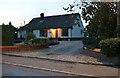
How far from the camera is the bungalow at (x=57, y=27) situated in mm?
56000

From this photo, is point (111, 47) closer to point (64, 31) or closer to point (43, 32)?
point (64, 31)

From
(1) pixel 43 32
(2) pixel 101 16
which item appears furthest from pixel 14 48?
(1) pixel 43 32

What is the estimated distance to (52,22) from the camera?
60000mm

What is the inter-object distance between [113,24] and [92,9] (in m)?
1.90

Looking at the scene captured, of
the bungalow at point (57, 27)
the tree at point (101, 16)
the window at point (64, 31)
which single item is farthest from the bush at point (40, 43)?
the window at point (64, 31)

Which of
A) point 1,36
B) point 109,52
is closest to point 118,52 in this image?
point 109,52

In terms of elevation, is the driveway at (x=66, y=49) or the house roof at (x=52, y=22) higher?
the house roof at (x=52, y=22)

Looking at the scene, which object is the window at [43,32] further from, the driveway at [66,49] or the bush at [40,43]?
the driveway at [66,49]

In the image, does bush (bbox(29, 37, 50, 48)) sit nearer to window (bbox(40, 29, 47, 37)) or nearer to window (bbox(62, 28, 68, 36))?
window (bbox(62, 28, 68, 36))

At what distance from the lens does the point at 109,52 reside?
68.9ft

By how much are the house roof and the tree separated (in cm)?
2917

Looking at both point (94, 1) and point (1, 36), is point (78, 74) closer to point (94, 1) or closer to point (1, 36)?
point (94, 1)

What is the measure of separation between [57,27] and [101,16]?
3393 cm

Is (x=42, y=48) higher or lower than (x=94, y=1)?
lower
